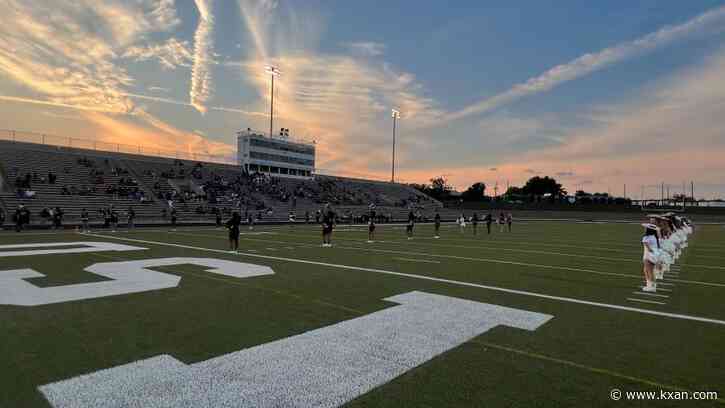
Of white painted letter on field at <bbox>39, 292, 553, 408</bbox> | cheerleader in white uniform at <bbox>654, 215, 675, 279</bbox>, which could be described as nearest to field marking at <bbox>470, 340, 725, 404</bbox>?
white painted letter on field at <bbox>39, 292, 553, 408</bbox>

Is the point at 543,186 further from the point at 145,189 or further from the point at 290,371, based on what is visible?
the point at 290,371

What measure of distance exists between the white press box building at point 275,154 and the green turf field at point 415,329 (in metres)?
49.0

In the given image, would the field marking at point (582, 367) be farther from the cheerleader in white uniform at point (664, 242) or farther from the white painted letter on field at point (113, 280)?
the cheerleader in white uniform at point (664, 242)

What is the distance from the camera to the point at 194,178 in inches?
1799

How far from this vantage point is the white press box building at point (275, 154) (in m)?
58.5

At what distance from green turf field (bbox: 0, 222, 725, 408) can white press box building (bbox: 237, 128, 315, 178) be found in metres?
49.0

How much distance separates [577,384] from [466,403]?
1.21m

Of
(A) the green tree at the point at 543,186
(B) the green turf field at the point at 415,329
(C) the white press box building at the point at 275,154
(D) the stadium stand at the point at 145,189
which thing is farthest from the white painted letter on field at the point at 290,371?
(A) the green tree at the point at 543,186

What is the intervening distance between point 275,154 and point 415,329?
58394mm

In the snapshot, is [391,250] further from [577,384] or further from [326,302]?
[577,384]

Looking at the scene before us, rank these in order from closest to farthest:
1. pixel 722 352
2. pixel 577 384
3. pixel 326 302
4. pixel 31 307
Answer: pixel 577 384 < pixel 722 352 < pixel 31 307 < pixel 326 302

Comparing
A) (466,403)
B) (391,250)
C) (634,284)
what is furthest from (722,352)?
(391,250)

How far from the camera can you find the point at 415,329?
540 cm

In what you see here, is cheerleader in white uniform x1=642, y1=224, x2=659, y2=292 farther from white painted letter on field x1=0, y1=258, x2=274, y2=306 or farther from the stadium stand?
the stadium stand
